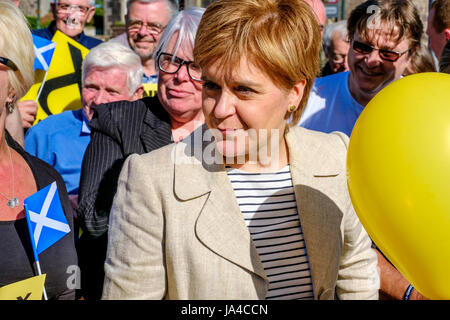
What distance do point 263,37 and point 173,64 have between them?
0.96m

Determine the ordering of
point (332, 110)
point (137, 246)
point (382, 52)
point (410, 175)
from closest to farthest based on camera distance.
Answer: point (410, 175)
point (137, 246)
point (382, 52)
point (332, 110)

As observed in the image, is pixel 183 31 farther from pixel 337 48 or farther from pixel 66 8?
pixel 337 48

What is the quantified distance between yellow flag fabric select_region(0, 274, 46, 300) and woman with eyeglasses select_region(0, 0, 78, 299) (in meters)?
0.18

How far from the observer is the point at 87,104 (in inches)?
140

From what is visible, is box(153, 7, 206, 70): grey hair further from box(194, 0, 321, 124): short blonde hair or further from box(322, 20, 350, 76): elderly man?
box(322, 20, 350, 76): elderly man

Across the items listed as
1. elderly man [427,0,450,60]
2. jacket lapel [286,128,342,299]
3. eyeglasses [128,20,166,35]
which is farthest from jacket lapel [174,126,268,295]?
eyeglasses [128,20,166,35]

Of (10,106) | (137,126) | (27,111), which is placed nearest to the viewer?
(10,106)

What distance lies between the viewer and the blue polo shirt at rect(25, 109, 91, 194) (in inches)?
127

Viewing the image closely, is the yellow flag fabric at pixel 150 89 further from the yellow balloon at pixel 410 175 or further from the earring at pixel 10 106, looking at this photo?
the yellow balloon at pixel 410 175

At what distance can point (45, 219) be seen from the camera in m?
2.00

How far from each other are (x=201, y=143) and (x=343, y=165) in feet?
1.67

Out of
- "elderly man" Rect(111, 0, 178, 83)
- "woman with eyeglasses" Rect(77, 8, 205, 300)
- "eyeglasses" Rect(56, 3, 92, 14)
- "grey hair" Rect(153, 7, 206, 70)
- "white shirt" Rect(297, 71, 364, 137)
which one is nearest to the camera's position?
"woman with eyeglasses" Rect(77, 8, 205, 300)

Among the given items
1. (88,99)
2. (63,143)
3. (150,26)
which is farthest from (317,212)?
(150,26)

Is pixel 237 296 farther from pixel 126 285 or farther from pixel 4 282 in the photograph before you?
pixel 4 282
